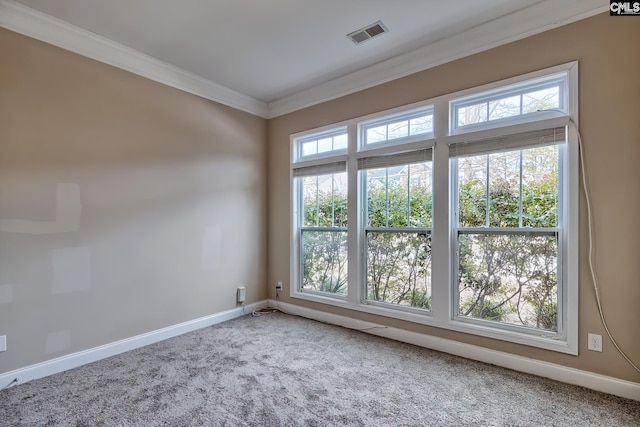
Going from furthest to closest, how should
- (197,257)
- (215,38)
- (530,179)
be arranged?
1. (197,257)
2. (215,38)
3. (530,179)

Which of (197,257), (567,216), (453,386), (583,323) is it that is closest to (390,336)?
(453,386)

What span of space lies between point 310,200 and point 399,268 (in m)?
1.48

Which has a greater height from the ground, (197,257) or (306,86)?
(306,86)

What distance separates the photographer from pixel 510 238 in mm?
2623

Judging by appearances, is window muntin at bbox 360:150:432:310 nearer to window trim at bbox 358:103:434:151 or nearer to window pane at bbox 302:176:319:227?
window trim at bbox 358:103:434:151

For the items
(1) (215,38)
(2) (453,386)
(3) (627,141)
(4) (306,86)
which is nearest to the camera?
(3) (627,141)

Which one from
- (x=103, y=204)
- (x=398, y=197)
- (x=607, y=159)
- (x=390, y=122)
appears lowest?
(x=103, y=204)

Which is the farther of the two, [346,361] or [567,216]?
[346,361]

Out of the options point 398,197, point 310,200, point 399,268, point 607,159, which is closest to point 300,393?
point 399,268

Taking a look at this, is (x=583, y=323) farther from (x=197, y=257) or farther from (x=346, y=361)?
(x=197, y=257)

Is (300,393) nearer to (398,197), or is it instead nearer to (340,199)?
(398,197)

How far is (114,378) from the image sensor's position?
94.5 inches

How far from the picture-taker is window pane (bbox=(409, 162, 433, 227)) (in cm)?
307

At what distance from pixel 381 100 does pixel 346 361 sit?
261 centimetres
